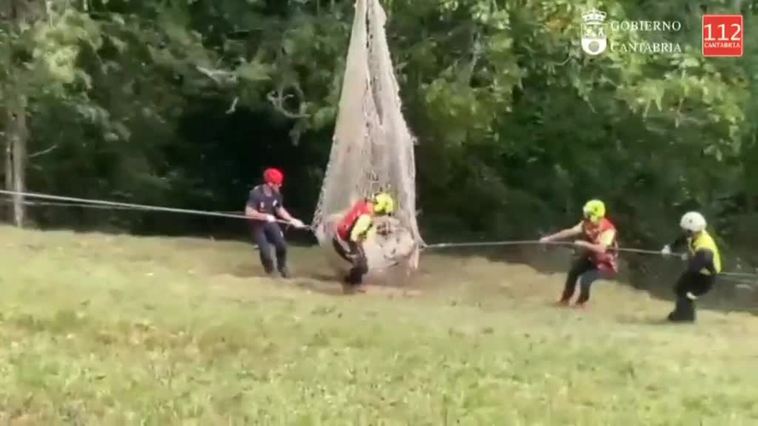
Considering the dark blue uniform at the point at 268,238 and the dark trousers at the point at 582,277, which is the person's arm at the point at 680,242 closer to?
the dark trousers at the point at 582,277

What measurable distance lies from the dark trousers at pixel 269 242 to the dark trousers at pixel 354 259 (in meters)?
0.98

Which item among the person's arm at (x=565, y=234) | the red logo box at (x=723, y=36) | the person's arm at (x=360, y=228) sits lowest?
the person's arm at (x=565, y=234)

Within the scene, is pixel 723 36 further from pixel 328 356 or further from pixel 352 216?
pixel 328 356

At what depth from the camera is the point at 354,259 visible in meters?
12.6

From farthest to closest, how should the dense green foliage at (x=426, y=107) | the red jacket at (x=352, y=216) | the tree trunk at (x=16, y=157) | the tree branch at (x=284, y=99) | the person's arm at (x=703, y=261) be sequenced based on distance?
the tree trunk at (x=16, y=157), the tree branch at (x=284, y=99), the dense green foliage at (x=426, y=107), the red jacket at (x=352, y=216), the person's arm at (x=703, y=261)

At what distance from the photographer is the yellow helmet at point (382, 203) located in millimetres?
12500

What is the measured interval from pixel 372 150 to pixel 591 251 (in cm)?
253

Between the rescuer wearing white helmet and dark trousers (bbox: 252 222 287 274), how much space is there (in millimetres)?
4349

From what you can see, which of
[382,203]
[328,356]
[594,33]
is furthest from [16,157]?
[328,356]

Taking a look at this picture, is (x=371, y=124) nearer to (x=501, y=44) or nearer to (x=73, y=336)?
(x=501, y=44)

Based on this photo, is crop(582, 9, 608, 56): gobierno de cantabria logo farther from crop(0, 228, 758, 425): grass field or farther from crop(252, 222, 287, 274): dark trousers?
crop(252, 222, 287, 274): dark trousers

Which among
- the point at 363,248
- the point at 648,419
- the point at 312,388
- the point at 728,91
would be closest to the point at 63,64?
the point at 363,248

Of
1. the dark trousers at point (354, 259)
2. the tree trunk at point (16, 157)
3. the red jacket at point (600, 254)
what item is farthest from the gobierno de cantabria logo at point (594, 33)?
the tree trunk at point (16, 157)

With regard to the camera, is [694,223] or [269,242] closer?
[694,223]
